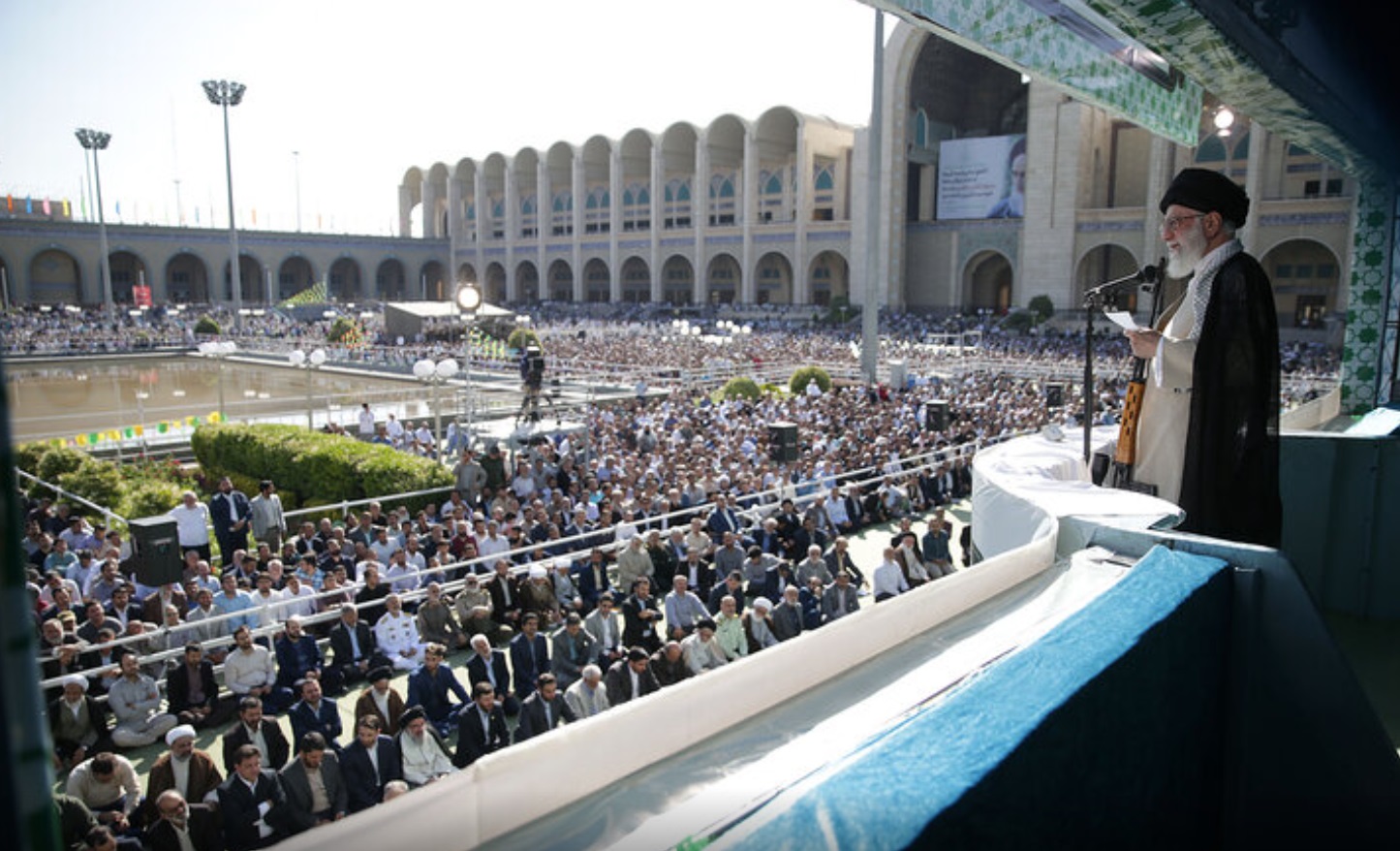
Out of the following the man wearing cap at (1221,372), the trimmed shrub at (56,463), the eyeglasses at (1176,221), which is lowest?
the trimmed shrub at (56,463)

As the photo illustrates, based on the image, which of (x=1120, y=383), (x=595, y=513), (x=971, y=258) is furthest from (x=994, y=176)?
(x=595, y=513)

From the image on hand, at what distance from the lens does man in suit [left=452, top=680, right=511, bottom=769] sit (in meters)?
5.84

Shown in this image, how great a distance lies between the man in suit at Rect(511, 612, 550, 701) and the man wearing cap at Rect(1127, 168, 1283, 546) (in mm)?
4891

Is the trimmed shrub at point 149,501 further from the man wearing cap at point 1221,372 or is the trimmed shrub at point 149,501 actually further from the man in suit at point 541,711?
the man wearing cap at point 1221,372

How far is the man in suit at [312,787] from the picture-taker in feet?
16.5

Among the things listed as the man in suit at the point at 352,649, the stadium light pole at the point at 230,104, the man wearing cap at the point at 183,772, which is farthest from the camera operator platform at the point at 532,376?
the stadium light pole at the point at 230,104

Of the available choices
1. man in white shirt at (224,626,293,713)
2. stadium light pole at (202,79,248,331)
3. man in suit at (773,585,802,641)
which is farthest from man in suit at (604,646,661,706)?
stadium light pole at (202,79,248,331)

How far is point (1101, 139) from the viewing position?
3962cm

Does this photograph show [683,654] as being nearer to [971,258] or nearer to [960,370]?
[960,370]

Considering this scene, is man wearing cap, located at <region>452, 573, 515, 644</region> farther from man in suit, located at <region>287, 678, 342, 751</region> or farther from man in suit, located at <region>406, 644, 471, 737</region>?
man in suit, located at <region>287, 678, 342, 751</region>

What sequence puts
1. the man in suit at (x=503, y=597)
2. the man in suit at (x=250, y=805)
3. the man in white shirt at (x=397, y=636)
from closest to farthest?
the man in suit at (x=250, y=805) < the man in white shirt at (x=397, y=636) < the man in suit at (x=503, y=597)

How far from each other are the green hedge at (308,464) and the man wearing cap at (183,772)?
7450 mm

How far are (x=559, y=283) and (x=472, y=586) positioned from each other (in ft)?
197

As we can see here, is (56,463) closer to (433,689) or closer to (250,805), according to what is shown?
(433,689)
